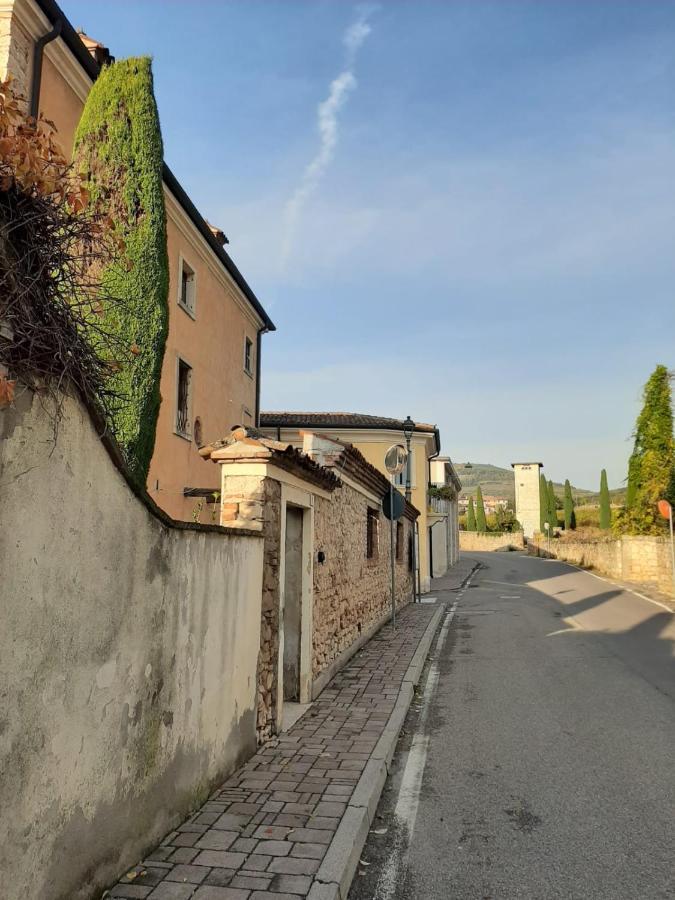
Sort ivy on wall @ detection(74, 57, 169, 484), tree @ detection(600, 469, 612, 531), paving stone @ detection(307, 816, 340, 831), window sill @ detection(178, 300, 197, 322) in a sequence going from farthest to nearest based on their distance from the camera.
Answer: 1. tree @ detection(600, 469, 612, 531)
2. window sill @ detection(178, 300, 197, 322)
3. ivy on wall @ detection(74, 57, 169, 484)
4. paving stone @ detection(307, 816, 340, 831)

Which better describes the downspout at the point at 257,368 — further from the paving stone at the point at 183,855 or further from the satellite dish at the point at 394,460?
the paving stone at the point at 183,855

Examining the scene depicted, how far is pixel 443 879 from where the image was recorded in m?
3.78

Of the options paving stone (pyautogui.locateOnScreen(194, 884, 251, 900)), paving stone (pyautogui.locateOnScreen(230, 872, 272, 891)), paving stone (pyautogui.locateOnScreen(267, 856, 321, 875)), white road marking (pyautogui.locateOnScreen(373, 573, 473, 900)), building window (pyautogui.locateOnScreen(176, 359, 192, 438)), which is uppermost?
building window (pyautogui.locateOnScreen(176, 359, 192, 438))

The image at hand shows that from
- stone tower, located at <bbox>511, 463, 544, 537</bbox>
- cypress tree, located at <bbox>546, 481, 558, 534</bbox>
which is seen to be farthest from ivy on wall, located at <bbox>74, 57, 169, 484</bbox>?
stone tower, located at <bbox>511, 463, 544, 537</bbox>

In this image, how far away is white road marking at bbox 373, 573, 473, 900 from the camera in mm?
3777

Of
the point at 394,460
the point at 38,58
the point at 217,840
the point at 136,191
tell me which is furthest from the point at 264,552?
the point at 38,58

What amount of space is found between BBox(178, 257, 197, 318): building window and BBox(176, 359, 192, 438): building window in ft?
4.78

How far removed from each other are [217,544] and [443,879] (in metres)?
2.68

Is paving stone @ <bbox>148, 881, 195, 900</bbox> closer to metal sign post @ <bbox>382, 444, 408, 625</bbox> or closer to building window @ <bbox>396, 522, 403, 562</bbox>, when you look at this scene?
metal sign post @ <bbox>382, 444, 408, 625</bbox>

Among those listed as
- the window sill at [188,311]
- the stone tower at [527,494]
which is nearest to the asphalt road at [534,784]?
the window sill at [188,311]

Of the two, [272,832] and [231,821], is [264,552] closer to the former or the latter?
[231,821]

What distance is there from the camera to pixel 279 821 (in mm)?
4352

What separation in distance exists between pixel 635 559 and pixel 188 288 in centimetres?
2057

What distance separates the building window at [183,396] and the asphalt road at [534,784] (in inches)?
338
